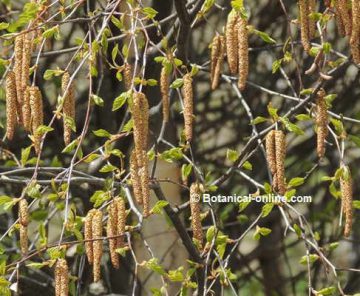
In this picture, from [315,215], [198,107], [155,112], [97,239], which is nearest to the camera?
[97,239]

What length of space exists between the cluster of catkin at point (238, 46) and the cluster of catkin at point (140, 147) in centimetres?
26

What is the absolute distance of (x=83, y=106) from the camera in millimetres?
4422

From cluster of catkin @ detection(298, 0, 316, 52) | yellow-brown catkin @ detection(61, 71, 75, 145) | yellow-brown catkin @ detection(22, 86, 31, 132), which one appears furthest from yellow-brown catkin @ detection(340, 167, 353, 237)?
yellow-brown catkin @ detection(22, 86, 31, 132)

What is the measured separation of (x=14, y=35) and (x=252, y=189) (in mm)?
2005

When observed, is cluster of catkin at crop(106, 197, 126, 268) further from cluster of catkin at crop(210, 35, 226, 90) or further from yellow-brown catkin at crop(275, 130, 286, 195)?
cluster of catkin at crop(210, 35, 226, 90)

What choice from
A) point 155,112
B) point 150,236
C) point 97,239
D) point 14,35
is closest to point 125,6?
point 155,112

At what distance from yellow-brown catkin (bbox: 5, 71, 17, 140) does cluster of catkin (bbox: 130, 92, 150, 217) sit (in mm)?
315

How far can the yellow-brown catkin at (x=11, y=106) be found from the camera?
242cm

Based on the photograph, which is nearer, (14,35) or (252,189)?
(14,35)

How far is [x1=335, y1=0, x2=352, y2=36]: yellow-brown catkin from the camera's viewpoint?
2.41 metres

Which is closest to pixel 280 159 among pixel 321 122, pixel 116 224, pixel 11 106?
pixel 321 122

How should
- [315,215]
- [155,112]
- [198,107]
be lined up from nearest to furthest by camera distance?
1. [155,112]
2. [315,215]
3. [198,107]

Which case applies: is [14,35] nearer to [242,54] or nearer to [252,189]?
[242,54]

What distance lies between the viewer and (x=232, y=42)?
8.00 feet
